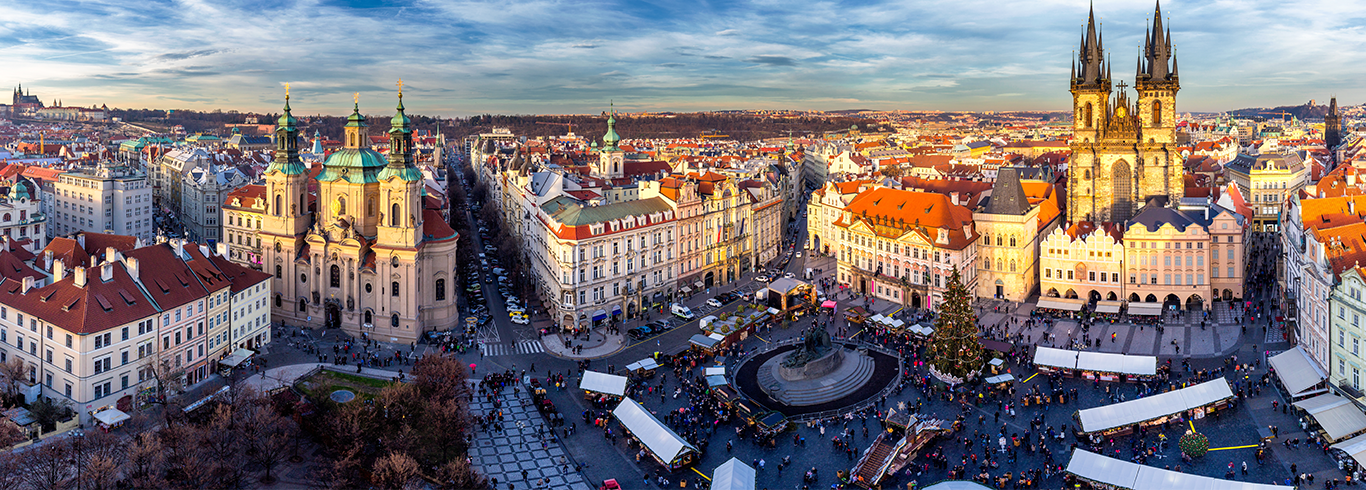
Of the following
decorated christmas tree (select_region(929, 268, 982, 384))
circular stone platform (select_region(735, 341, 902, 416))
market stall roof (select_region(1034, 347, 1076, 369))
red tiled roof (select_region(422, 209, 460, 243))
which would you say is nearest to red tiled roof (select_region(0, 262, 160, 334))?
red tiled roof (select_region(422, 209, 460, 243))

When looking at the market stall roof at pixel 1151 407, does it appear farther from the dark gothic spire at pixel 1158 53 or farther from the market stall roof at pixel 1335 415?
the dark gothic spire at pixel 1158 53

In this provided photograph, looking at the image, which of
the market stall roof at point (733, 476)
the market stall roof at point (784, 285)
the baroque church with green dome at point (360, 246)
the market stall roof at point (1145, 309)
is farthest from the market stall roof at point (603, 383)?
the market stall roof at point (1145, 309)

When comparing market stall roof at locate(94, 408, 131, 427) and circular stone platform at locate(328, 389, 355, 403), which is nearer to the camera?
market stall roof at locate(94, 408, 131, 427)

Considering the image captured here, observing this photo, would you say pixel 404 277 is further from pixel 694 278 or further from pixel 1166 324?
pixel 1166 324

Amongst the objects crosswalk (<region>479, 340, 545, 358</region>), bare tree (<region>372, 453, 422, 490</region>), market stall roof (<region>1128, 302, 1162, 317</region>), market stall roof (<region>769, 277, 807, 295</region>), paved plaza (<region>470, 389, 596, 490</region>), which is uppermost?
market stall roof (<region>769, 277, 807, 295</region>)

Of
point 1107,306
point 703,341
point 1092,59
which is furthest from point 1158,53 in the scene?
point 703,341

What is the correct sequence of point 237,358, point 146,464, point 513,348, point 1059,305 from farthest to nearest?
1. point 1059,305
2. point 513,348
3. point 237,358
4. point 146,464

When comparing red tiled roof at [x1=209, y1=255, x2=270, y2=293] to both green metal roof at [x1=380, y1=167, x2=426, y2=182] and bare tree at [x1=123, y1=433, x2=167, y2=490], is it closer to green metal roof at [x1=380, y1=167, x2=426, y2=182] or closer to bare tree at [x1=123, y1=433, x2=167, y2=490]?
green metal roof at [x1=380, y1=167, x2=426, y2=182]

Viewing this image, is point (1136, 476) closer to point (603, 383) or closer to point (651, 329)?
point (603, 383)
